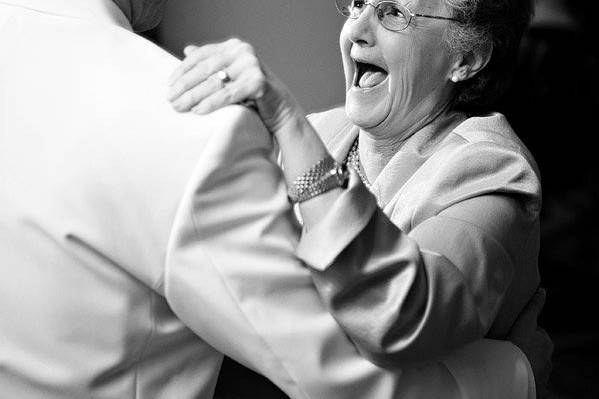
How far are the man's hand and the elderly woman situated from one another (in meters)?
0.03

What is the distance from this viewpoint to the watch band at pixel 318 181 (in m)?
1.27

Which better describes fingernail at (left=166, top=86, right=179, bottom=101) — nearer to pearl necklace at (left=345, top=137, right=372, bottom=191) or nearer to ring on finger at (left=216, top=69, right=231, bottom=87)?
ring on finger at (left=216, top=69, right=231, bottom=87)

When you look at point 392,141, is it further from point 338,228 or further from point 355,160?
point 338,228

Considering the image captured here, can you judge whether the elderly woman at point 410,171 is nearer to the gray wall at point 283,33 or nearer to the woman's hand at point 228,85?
the woman's hand at point 228,85

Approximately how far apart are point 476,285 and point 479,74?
71 centimetres

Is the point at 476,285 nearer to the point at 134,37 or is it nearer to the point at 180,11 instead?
the point at 134,37

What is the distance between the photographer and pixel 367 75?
2293 mm

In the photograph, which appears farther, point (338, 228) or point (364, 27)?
point (364, 27)

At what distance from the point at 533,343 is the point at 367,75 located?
742 mm

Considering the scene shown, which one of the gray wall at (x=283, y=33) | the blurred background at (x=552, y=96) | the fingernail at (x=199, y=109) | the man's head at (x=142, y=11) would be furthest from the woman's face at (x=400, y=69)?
the gray wall at (x=283, y=33)

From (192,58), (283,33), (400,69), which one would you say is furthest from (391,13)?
(283,33)

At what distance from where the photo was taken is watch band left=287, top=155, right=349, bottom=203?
1274mm

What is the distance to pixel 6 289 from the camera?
1.23m

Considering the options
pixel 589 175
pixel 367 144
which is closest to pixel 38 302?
pixel 367 144
